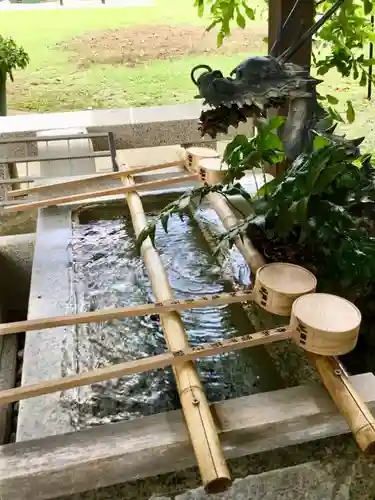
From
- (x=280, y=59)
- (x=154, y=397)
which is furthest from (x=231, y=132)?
(x=154, y=397)

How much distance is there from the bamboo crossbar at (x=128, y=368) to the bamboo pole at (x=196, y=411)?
0.12 ft

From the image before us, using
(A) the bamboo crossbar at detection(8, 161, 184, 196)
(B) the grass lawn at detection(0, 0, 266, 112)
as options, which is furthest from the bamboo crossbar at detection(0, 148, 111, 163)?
(B) the grass lawn at detection(0, 0, 266, 112)

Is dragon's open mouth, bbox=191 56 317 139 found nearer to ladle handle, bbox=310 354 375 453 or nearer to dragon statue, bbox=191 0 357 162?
dragon statue, bbox=191 0 357 162

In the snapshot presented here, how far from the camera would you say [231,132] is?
3.82 metres

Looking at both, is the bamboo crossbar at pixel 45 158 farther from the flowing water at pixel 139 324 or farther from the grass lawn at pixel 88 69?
the grass lawn at pixel 88 69

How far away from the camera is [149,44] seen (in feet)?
33.4

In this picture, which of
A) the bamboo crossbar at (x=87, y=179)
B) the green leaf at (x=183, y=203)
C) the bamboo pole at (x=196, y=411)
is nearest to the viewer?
the bamboo pole at (x=196, y=411)

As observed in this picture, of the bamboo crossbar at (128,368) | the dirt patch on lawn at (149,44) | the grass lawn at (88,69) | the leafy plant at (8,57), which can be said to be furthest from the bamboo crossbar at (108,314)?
the dirt patch on lawn at (149,44)

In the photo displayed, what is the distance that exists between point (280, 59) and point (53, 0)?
13.4m

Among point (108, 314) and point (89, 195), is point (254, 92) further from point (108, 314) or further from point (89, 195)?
point (89, 195)

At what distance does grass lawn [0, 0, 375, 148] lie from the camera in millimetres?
7430

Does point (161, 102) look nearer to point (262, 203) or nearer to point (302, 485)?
point (262, 203)

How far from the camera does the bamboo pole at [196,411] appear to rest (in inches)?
45.7

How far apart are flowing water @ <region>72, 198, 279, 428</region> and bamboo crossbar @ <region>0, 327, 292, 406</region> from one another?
0.19 metres
